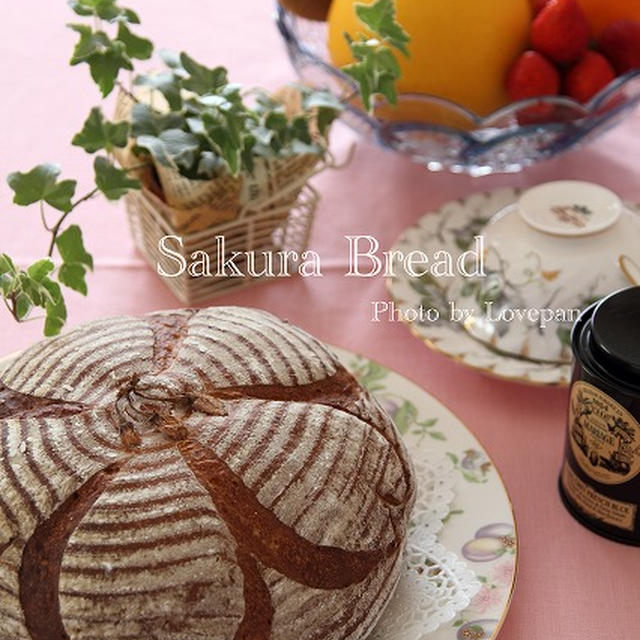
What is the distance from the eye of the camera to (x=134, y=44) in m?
1.18

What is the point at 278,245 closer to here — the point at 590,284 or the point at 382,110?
the point at 382,110

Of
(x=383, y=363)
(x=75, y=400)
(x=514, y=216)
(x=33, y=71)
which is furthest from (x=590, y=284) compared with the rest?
(x=33, y=71)

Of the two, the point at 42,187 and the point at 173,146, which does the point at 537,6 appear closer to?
the point at 173,146

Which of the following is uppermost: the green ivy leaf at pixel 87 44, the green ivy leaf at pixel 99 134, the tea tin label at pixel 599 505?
the green ivy leaf at pixel 87 44

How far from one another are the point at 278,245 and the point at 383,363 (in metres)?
0.20

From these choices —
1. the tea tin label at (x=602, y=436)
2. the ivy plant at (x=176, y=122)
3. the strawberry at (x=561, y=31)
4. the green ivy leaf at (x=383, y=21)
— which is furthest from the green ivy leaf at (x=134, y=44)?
the tea tin label at (x=602, y=436)

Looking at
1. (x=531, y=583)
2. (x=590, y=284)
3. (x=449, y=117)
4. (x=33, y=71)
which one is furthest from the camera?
(x=33, y=71)

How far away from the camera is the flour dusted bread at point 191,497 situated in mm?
830

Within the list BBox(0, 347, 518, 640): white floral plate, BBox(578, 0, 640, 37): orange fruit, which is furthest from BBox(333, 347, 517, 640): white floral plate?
BBox(578, 0, 640, 37): orange fruit

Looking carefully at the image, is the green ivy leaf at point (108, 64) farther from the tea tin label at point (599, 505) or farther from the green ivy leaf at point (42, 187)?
the tea tin label at point (599, 505)

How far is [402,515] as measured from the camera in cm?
95

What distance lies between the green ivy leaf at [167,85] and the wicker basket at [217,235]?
10 cm

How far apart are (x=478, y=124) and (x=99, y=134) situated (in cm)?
42

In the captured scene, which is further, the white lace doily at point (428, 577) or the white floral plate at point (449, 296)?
the white floral plate at point (449, 296)
